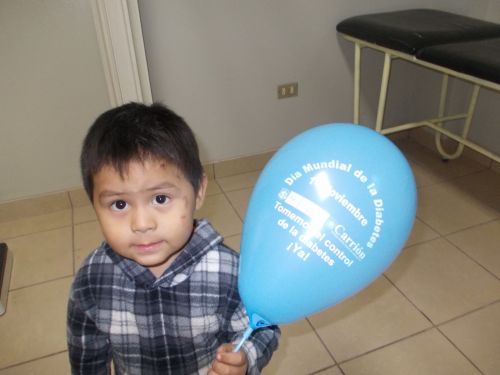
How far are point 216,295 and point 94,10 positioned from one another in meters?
1.43

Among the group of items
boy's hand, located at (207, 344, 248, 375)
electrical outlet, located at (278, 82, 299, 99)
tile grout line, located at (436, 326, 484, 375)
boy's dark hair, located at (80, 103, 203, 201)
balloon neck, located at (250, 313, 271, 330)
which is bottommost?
tile grout line, located at (436, 326, 484, 375)

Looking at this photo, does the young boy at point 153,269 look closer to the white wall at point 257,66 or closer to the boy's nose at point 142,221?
the boy's nose at point 142,221

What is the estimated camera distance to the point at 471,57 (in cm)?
150

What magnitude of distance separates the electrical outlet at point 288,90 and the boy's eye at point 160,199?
1.70m

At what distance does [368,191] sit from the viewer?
560 millimetres

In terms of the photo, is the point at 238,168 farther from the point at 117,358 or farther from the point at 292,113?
the point at 117,358

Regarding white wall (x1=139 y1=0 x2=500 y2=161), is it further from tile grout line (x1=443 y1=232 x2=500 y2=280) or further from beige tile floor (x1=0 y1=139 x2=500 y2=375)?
tile grout line (x1=443 y1=232 x2=500 y2=280)

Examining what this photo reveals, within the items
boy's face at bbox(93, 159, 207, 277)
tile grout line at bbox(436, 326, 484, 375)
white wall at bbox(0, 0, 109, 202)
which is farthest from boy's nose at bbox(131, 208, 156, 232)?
white wall at bbox(0, 0, 109, 202)

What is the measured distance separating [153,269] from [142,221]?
0.14 metres

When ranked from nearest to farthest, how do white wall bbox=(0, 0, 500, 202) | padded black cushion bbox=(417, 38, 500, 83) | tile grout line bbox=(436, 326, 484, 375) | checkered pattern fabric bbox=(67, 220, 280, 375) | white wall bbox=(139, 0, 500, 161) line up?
checkered pattern fabric bbox=(67, 220, 280, 375) → tile grout line bbox=(436, 326, 484, 375) → padded black cushion bbox=(417, 38, 500, 83) → white wall bbox=(0, 0, 500, 202) → white wall bbox=(139, 0, 500, 161)

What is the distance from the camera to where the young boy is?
2.03 ft

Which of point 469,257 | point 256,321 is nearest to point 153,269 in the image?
point 256,321

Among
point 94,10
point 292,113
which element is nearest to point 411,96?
point 292,113

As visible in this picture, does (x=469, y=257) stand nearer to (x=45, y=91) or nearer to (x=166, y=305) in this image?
→ (x=166, y=305)
